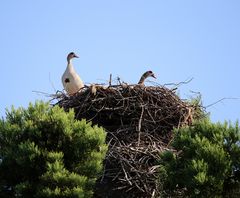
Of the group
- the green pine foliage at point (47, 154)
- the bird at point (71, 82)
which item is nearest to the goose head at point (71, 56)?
the bird at point (71, 82)

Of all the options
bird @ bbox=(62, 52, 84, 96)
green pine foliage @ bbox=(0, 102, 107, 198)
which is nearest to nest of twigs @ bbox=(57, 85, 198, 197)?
bird @ bbox=(62, 52, 84, 96)

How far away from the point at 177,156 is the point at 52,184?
7.84ft

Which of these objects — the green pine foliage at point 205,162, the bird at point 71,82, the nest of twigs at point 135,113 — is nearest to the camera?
the green pine foliage at point 205,162

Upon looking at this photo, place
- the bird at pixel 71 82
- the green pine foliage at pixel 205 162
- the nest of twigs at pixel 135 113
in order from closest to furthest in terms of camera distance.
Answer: the green pine foliage at pixel 205 162 → the nest of twigs at pixel 135 113 → the bird at pixel 71 82

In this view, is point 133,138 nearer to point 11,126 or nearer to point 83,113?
point 83,113

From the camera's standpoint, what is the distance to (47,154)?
640 inches

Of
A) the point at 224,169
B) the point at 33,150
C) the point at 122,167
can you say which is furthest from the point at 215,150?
the point at 33,150

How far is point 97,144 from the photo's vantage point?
1666cm

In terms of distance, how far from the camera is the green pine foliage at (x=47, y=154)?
15.9 meters

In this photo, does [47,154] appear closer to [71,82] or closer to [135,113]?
[135,113]

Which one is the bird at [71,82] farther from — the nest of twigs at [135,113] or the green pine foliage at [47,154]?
the green pine foliage at [47,154]

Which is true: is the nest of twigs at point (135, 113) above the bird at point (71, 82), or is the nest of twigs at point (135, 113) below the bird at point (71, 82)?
below

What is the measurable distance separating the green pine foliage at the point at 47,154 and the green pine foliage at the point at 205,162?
1.34 meters

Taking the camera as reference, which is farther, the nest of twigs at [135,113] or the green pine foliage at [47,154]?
the nest of twigs at [135,113]
